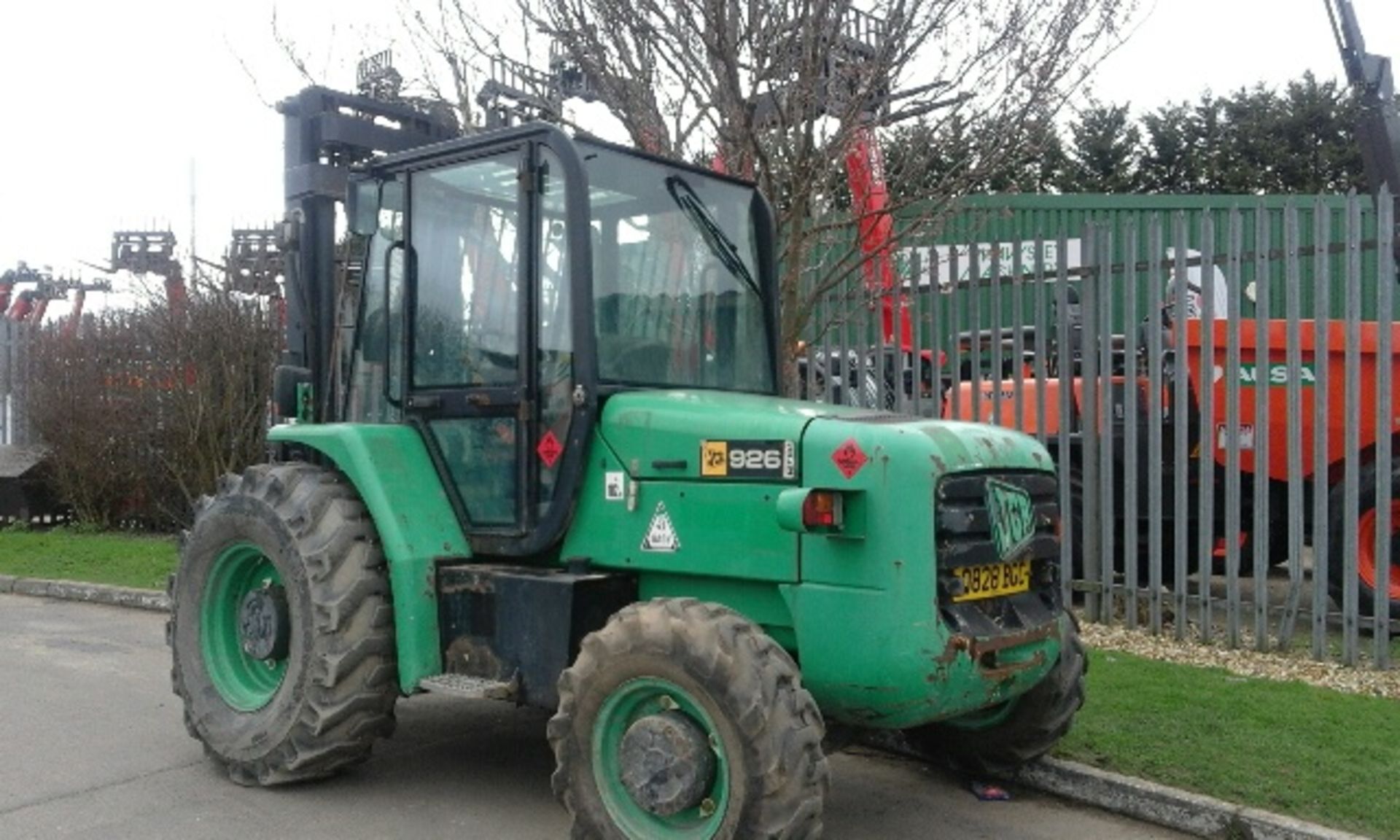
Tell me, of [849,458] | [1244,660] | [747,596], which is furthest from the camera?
[1244,660]

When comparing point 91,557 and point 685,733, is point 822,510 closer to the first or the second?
point 685,733

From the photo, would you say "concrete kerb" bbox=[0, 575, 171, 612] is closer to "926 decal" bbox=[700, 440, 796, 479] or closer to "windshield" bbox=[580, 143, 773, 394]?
"windshield" bbox=[580, 143, 773, 394]

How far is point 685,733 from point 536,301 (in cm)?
186

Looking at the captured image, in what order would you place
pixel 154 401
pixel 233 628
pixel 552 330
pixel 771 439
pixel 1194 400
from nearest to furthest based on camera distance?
pixel 771 439 < pixel 552 330 < pixel 233 628 < pixel 1194 400 < pixel 154 401

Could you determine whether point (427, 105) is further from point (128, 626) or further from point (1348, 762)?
point (1348, 762)

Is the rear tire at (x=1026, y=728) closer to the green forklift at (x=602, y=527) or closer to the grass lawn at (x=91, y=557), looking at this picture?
the green forklift at (x=602, y=527)

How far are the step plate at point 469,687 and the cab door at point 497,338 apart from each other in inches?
21.0

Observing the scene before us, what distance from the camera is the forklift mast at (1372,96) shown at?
409 inches

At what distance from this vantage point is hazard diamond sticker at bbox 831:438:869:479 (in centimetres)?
462

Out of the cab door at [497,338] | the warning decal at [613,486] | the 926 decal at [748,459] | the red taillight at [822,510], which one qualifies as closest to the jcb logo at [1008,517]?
the red taillight at [822,510]

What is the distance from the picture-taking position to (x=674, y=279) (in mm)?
5691

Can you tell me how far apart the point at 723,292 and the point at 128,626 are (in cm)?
671

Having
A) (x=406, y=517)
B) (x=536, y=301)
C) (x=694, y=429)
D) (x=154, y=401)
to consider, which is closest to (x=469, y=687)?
(x=406, y=517)

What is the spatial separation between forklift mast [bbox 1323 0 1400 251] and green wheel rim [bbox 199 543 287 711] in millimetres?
8798
